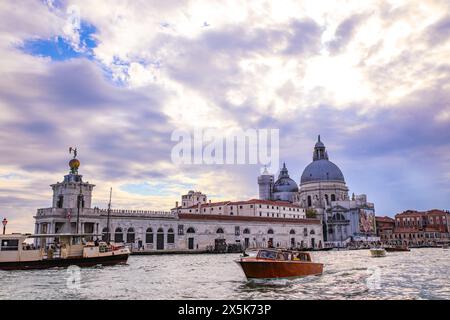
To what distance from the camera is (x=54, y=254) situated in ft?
114

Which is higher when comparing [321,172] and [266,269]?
[321,172]

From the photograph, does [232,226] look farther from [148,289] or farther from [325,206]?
[148,289]

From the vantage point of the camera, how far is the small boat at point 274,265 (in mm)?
22797

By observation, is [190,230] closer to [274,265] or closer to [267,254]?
[267,254]

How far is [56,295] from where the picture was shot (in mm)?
17547

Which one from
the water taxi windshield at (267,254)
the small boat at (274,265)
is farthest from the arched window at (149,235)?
the water taxi windshield at (267,254)

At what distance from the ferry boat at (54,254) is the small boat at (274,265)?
14.7 metres

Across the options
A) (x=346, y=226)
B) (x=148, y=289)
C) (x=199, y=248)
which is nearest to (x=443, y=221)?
(x=346, y=226)

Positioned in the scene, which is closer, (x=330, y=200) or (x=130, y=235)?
(x=130, y=235)

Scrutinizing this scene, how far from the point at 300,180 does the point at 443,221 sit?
43.0m

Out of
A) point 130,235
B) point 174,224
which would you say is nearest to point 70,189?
point 130,235

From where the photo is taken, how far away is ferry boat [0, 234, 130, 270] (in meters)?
31.2

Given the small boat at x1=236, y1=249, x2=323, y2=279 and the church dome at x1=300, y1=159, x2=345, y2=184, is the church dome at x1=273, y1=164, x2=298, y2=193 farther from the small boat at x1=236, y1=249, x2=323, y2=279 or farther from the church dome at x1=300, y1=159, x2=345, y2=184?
the small boat at x1=236, y1=249, x2=323, y2=279

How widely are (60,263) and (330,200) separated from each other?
9286 centimetres
